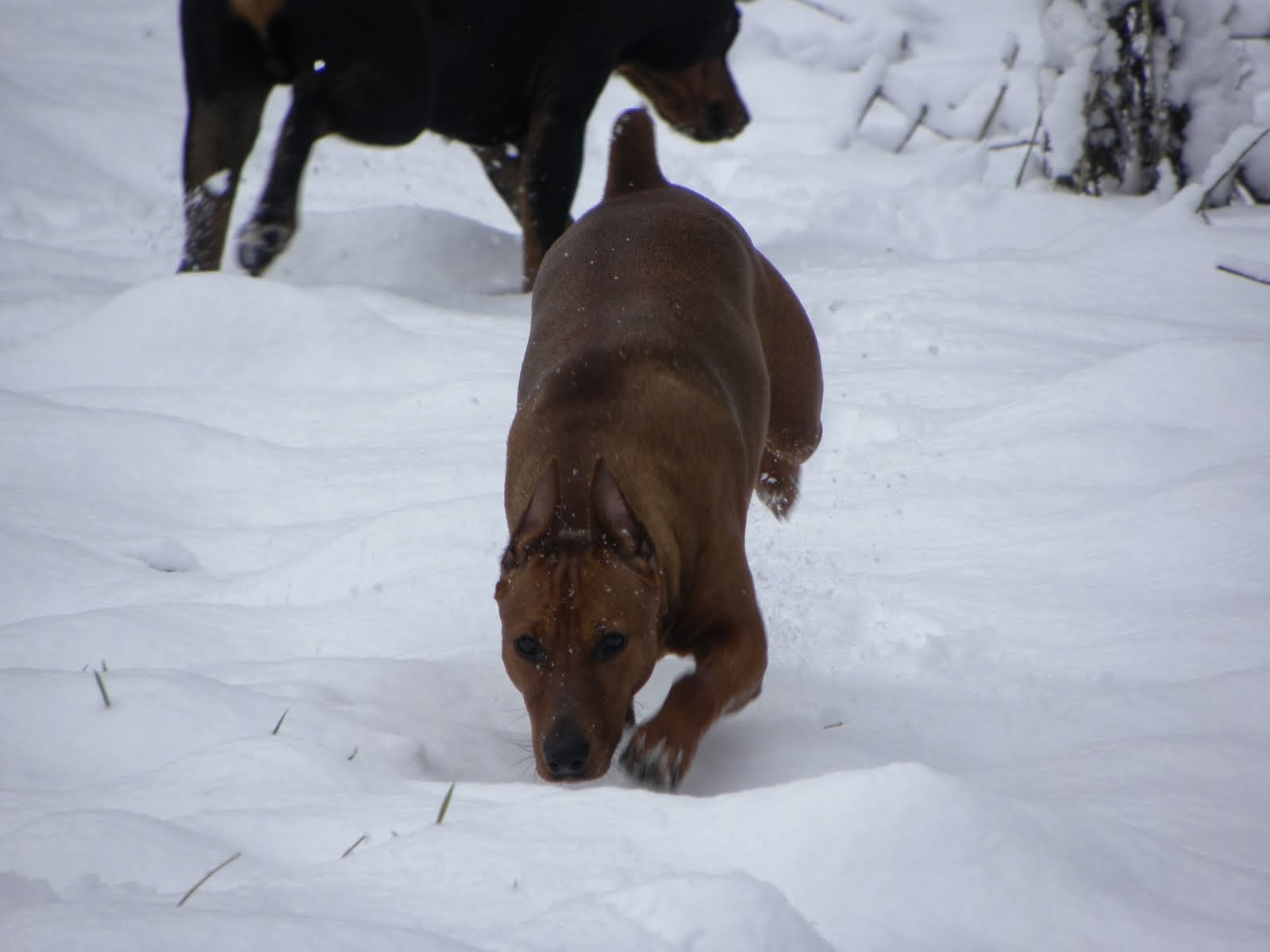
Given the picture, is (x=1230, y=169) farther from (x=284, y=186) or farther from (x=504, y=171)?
(x=284, y=186)

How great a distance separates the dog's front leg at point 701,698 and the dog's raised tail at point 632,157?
5.86 feet

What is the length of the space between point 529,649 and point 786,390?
1.71 metres

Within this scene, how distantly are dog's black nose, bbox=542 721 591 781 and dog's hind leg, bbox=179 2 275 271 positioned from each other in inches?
156

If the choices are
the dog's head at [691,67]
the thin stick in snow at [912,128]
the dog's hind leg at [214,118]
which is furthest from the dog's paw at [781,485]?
the thin stick in snow at [912,128]

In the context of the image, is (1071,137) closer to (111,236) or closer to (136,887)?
(111,236)

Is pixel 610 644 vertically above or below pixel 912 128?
above

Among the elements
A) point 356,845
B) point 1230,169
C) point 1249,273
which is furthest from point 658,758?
point 1230,169

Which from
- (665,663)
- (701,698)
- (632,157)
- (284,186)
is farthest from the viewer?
(284,186)

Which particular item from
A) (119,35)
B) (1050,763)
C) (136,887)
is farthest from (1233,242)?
(119,35)

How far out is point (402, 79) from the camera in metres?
5.58

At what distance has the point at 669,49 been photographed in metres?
6.77

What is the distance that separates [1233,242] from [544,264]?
320 cm

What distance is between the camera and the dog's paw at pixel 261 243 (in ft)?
18.3

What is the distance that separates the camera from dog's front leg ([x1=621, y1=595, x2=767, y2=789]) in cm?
246
